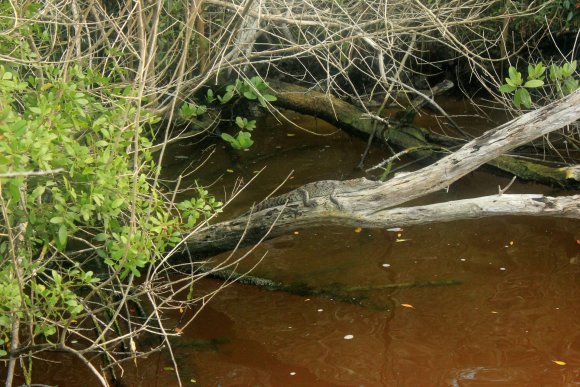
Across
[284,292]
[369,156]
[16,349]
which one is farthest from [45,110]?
[369,156]

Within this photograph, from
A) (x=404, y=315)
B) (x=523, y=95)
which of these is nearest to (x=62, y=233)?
(x=404, y=315)

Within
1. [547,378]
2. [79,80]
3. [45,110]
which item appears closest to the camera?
[45,110]

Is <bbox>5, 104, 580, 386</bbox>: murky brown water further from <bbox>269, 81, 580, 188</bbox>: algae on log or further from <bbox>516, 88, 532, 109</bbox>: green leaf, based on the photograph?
<bbox>516, 88, 532, 109</bbox>: green leaf

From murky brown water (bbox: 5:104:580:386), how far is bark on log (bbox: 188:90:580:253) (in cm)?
86

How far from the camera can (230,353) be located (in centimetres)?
549

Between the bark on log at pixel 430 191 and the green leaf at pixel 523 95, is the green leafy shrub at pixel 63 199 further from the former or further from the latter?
the green leaf at pixel 523 95

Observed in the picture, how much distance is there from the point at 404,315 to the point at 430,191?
107 cm

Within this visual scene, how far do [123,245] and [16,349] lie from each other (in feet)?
2.38

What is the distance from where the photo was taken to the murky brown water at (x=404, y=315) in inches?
204

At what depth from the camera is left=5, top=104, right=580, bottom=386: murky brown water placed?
5180mm

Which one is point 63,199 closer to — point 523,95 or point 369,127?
point 523,95

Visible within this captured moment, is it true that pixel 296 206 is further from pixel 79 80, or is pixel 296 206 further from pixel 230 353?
pixel 79 80

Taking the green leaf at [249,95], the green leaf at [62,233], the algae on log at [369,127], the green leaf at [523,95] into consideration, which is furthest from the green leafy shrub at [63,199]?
the algae on log at [369,127]

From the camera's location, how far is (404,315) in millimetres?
5762
